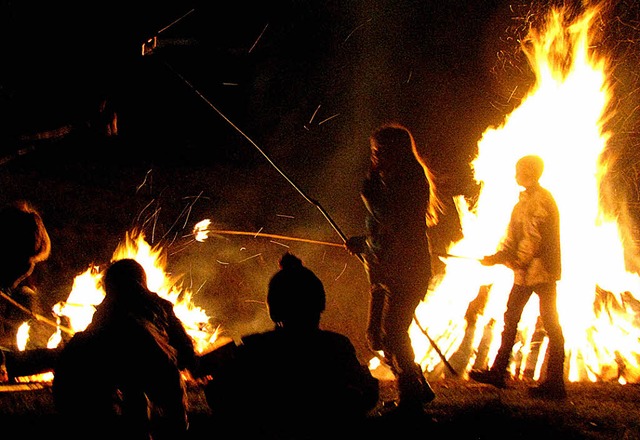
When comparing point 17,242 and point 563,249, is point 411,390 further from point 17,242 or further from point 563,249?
point 17,242

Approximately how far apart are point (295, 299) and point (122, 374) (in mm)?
1252

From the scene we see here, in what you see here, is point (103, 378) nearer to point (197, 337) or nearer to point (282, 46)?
point (197, 337)

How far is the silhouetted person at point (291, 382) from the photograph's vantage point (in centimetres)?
262

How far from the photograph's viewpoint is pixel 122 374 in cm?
329

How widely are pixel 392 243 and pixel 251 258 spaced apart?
539 cm

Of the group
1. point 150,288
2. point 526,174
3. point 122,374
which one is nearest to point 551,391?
point 526,174

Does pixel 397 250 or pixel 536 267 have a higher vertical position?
pixel 536 267

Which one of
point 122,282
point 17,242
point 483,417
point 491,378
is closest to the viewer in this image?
point 122,282

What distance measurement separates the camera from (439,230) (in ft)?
34.3

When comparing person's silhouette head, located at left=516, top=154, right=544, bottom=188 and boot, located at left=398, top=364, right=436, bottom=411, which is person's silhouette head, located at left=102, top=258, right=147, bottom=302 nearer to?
boot, located at left=398, top=364, right=436, bottom=411

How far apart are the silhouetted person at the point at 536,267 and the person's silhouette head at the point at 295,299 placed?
3.18 m

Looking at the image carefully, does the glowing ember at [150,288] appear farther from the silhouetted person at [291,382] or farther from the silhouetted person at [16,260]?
the silhouetted person at [291,382]

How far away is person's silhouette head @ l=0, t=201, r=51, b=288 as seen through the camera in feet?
18.5

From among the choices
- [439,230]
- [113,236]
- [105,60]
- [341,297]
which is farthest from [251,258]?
[105,60]
